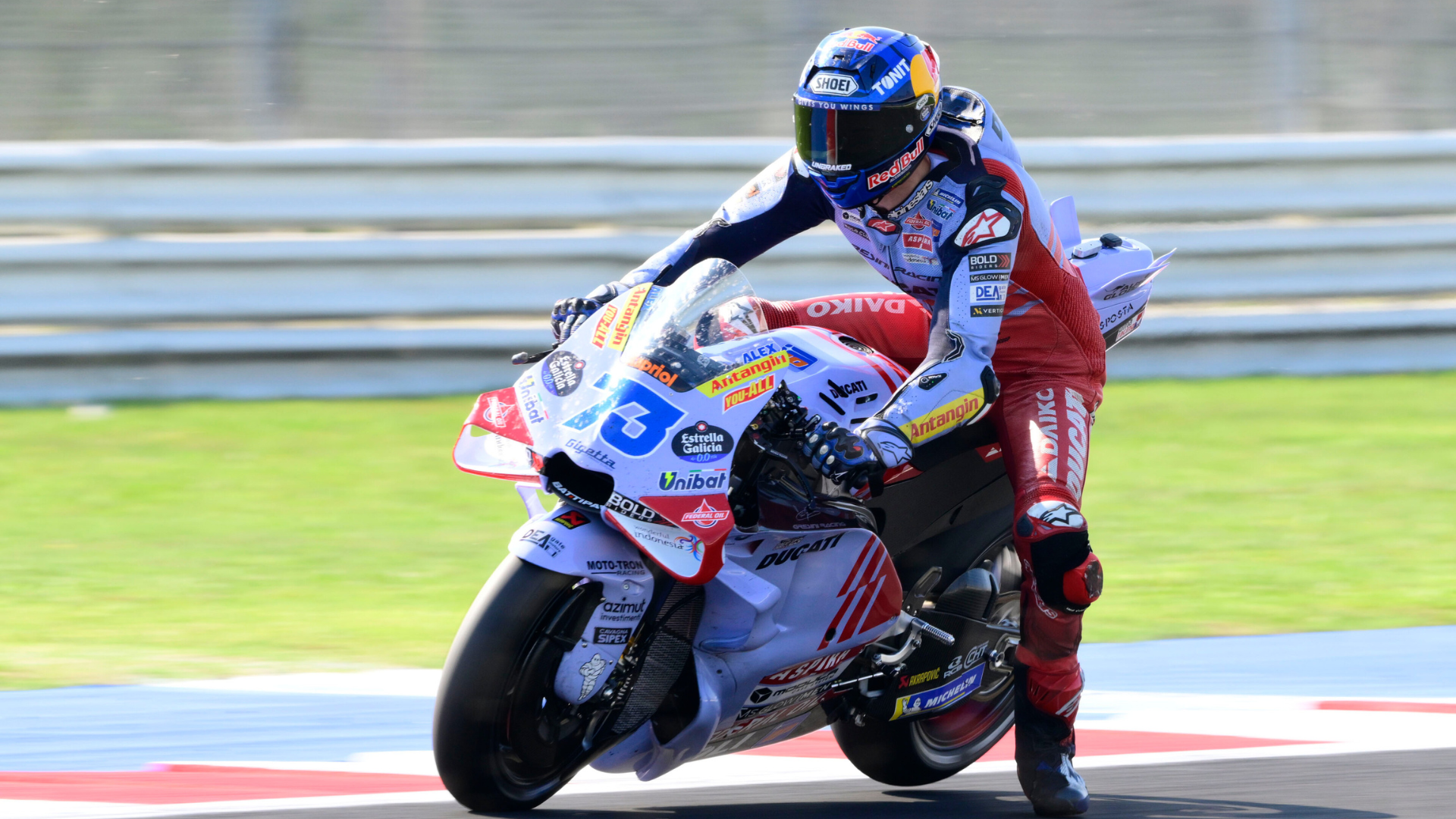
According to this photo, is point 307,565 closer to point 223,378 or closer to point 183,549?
point 183,549

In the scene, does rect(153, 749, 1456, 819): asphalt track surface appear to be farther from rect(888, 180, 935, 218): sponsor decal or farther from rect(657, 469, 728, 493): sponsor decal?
rect(888, 180, 935, 218): sponsor decal

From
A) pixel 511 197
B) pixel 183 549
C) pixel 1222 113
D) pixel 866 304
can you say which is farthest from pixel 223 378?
pixel 1222 113

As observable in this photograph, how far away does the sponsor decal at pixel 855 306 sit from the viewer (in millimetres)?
4727

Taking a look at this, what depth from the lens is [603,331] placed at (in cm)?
390

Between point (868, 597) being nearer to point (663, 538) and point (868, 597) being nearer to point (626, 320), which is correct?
point (663, 538)

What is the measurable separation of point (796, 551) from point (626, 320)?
0.64 metres

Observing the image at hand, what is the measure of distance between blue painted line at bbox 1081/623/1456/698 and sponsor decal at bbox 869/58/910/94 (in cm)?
208

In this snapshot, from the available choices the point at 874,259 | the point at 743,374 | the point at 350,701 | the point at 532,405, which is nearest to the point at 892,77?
the point at 874,259

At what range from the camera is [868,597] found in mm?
3963

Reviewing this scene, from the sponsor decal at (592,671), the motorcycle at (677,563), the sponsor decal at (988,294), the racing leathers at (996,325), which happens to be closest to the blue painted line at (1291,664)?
A: the racing leathers at (996,325)

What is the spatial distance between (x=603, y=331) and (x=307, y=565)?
2.94m

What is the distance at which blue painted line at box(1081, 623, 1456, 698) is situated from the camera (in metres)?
5.28

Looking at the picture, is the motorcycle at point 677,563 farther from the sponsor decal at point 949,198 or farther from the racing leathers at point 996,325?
the sponsor decal at point 949,198

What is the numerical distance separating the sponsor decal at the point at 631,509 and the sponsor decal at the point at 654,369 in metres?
0.28
